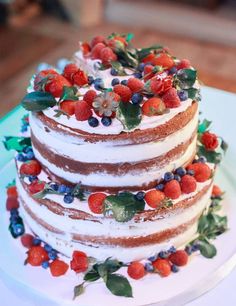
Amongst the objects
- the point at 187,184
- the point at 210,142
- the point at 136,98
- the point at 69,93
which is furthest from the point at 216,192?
the point at 69,93

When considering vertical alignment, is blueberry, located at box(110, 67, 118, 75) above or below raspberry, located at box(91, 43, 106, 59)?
above

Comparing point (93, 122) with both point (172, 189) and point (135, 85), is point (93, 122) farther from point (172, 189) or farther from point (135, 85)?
point (172, 189)

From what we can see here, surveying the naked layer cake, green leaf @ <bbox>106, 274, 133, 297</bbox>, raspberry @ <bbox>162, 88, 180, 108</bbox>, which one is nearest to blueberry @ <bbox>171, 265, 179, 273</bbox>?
the naked layer cake

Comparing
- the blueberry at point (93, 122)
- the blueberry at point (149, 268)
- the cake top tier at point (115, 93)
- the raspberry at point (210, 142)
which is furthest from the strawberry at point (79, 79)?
the blueberry at point (149, 268)

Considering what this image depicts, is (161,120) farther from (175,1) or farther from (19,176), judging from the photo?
(175,1)

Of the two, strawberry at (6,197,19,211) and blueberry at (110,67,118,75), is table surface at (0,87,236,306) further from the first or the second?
blueberry at (110,67,118,75)

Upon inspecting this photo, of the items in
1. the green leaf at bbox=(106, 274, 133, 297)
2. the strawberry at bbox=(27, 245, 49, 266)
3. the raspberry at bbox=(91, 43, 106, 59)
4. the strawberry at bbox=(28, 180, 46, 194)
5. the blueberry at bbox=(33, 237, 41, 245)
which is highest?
the raspberry at bbox=(91, 43, 106, 59)
